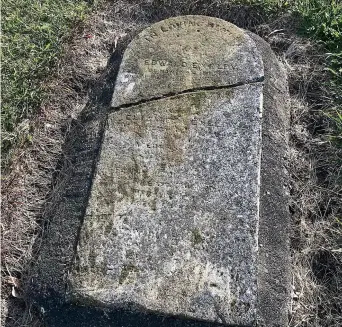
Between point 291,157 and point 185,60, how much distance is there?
793 millimetres

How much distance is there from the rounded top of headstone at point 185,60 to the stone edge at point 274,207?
0.56 feet

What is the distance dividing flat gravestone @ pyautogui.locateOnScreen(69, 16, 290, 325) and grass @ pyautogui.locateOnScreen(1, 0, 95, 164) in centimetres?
74

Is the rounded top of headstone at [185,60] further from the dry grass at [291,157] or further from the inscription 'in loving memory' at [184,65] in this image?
the dry grass at [291,157]

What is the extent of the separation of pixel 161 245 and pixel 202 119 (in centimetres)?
67

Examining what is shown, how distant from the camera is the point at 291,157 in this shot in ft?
9.14

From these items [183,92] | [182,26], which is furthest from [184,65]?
[182,26]

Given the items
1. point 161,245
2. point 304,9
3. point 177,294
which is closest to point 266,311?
point 177,294

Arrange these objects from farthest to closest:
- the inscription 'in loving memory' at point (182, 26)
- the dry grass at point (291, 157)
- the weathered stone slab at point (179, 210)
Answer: the inscription 'in loving memory' at point (182, 26) < the dry grass at point (291, 157) < the weathered stone slab at point (179, 210)

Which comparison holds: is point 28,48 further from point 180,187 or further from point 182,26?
point 180,187

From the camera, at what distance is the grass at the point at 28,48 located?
10.1ft

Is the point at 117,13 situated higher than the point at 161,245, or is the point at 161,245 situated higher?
the point at 117,13

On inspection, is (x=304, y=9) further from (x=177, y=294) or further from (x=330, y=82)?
(x=177, y=294)

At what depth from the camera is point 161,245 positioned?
7.23 ft

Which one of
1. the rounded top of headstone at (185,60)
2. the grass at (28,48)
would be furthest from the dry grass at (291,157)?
the rounded top of headstone at (185,60)
